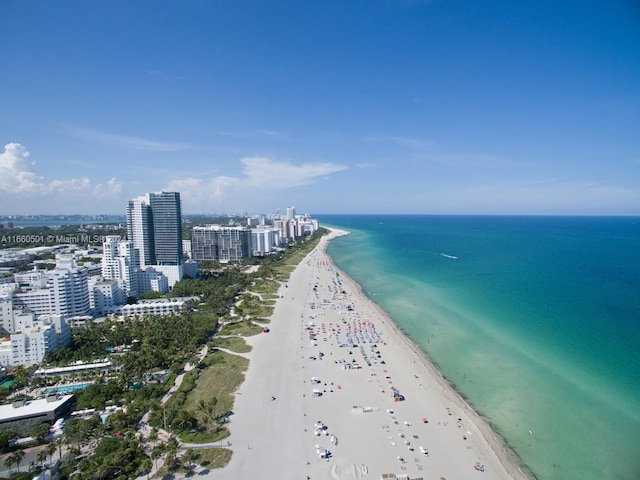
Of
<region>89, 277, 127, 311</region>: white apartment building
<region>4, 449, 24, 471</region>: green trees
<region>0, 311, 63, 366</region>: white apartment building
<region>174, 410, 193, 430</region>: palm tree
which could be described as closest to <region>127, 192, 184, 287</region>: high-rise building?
<region>89, 277, 127, 311</region>: white apartment building

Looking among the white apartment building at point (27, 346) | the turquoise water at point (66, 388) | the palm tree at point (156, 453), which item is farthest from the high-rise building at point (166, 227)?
the palm tree at point (156, 453)

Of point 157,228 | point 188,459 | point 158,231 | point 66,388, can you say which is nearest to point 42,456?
point 188,459

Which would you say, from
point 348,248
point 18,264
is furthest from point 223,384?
point 348,248

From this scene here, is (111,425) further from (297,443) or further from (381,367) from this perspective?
(381,367)

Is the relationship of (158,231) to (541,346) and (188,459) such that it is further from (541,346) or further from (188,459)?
(541,346)

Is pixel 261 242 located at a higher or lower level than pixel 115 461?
higher

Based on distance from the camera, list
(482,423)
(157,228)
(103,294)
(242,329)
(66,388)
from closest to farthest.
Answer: (482,423) → (66,388) → (242,329) → (103,294) → (157,228)
